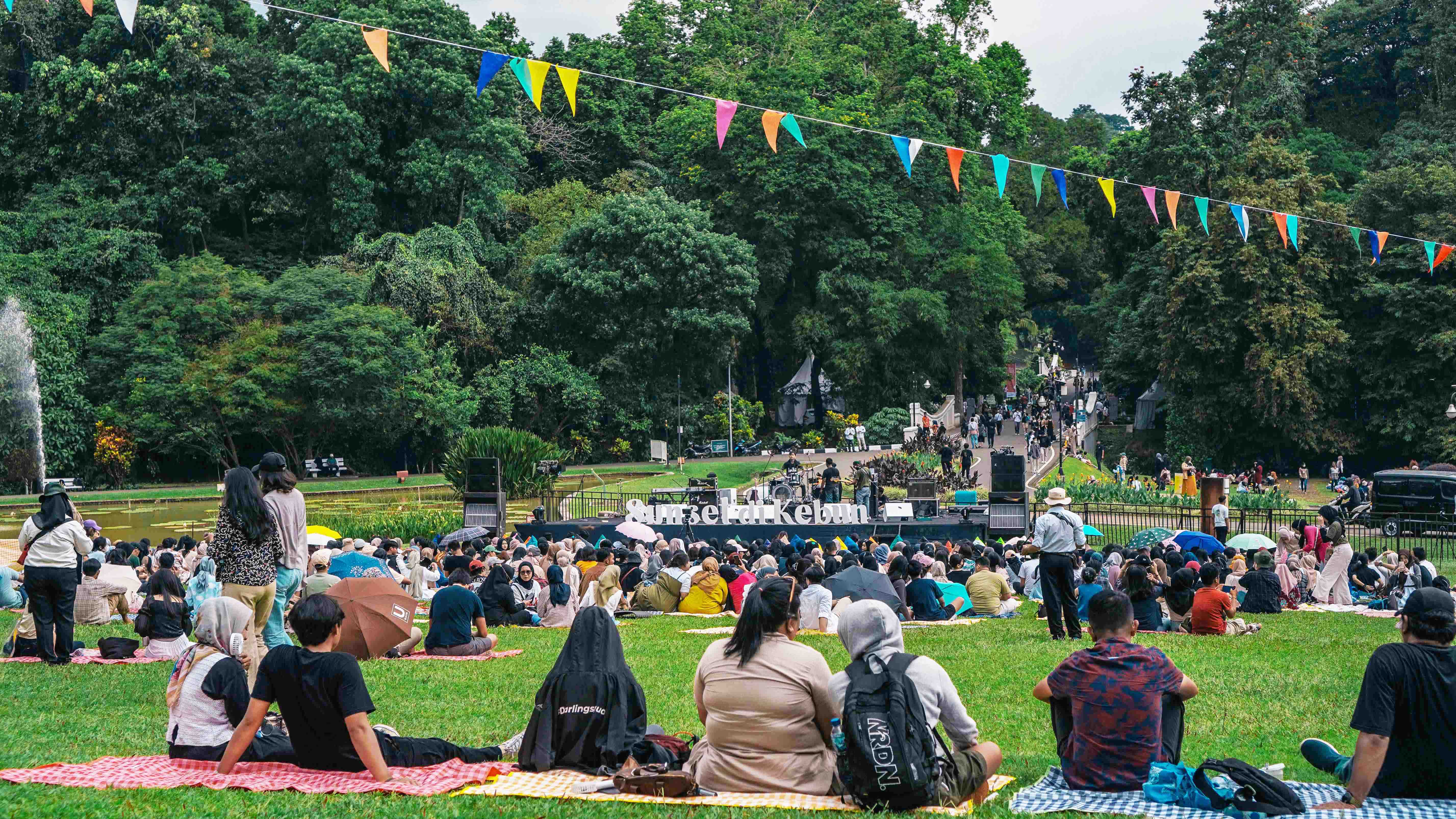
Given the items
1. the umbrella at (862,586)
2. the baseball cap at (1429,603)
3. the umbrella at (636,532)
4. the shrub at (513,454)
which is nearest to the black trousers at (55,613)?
the umbrella at (862,586)

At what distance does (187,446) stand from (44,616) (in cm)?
3175

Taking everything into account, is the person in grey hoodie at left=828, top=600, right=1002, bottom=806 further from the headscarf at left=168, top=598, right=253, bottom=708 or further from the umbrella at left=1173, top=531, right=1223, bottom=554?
the umbrella at left=1173, top=531, right=1223, bottom=554

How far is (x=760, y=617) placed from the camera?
568 cm

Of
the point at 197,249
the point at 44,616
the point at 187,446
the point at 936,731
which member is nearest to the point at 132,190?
the point at 197,249

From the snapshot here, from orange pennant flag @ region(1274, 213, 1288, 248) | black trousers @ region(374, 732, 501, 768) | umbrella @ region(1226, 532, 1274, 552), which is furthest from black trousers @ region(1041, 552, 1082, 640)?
orange pennant flag @ region(1274, 213, 1288, 248)

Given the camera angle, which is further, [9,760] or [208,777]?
[9,760]

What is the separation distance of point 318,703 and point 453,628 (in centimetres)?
490

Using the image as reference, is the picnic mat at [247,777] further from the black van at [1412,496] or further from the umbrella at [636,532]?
the black van at [1412,496]

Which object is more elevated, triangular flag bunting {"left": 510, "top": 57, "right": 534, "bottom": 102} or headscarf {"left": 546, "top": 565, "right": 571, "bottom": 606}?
triangular flag bunting {"left": 510, "top": 57, "right": 534, "bottom": 102}

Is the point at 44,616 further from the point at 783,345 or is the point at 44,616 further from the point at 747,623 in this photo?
the point at 783,345

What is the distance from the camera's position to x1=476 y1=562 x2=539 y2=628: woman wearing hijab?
1327cm

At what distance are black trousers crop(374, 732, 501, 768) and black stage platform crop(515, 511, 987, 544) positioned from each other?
16.6 meters

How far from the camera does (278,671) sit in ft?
19.3

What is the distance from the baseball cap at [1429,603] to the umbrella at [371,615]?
7426 mm
